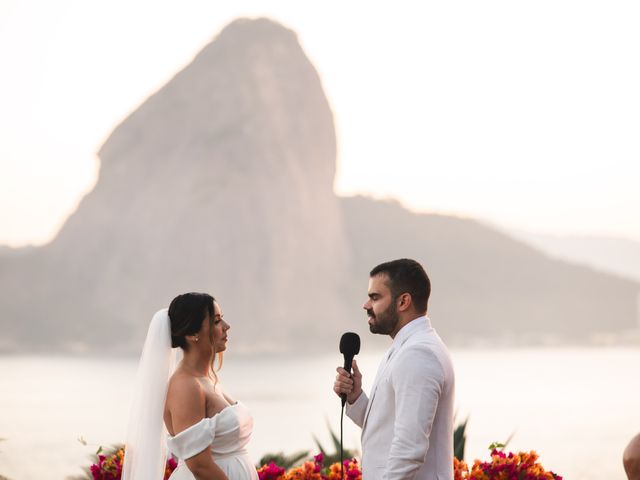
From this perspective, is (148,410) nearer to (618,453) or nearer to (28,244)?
(618,453)

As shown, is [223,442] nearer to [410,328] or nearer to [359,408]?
[359,408]

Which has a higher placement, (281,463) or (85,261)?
(85,261)

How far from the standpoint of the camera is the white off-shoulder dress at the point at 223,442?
12.2 feet

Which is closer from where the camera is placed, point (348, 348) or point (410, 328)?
point (410, 328)

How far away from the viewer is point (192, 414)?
3756 mm

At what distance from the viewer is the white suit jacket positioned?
10.8ft

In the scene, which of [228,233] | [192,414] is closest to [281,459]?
[192,414]

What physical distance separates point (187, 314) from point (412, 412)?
106 cm

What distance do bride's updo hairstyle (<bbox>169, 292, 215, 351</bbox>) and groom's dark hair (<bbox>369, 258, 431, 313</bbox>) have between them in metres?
0.75

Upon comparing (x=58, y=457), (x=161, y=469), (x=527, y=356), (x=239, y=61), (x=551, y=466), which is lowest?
(x=161, y=469)

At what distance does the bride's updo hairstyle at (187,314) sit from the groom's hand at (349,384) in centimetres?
58

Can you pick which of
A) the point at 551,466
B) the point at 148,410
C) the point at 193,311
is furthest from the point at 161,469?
the point at 551,466

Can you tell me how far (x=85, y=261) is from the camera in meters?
97.7

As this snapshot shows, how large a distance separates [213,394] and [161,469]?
17.9 inches
